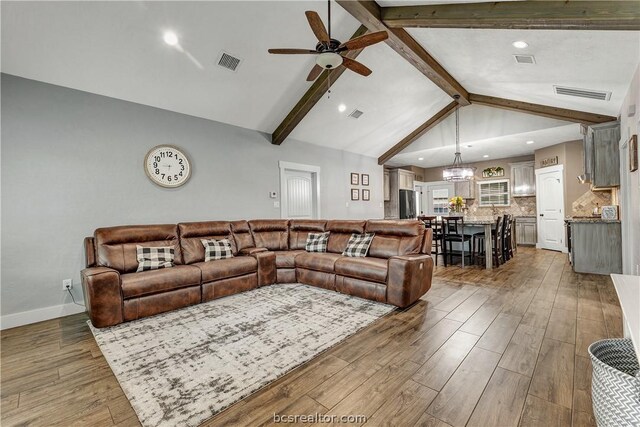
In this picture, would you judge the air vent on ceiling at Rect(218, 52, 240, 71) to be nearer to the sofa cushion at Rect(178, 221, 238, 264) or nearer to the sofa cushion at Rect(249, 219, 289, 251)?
the sofa cushion at Rect(178, 221, 238, 264)

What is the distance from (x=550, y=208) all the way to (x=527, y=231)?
1.04 metres

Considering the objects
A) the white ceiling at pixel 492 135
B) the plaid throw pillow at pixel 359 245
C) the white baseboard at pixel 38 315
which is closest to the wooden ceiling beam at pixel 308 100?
the plaid throw pillow at pixel 359 245

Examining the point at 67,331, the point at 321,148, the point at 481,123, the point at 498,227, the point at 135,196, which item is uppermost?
the point at 481,123

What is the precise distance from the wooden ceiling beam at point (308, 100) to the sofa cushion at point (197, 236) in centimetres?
217

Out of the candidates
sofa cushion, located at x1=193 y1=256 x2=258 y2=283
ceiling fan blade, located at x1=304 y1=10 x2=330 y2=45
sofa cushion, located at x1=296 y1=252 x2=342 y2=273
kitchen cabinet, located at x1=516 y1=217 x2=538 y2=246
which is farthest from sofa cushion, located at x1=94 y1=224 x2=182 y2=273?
kitchen cabinet, located at x1=516 y1=217 x2=538 y2=246

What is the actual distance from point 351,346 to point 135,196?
3.54 m

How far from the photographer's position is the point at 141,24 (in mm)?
3041

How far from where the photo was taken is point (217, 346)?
2336mm

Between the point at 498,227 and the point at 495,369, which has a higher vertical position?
the point at 498,227

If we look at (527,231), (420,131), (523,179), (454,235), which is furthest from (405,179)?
(454,235)

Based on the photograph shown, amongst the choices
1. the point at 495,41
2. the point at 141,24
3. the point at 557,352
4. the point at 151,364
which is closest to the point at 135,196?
the point at 141,24

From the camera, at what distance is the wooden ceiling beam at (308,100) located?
4.35 m

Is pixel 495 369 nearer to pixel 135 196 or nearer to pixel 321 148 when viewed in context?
pixel 135 196

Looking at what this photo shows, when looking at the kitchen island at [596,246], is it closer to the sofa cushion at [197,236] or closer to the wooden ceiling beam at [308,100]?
the wooden ceiling beam at [308,100]
